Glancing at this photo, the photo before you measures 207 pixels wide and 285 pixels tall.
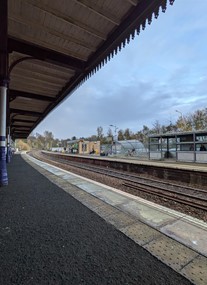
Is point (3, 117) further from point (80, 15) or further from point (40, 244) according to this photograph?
point (40, 244)

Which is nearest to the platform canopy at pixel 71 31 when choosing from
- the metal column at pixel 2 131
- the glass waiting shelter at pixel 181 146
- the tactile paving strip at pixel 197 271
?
the metal column at pixel 2 131

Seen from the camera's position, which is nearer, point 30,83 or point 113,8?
point 113,8

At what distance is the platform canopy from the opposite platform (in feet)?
14.9

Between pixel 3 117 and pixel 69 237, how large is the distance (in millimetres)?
5696

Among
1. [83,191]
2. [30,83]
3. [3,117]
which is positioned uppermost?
[30,83]

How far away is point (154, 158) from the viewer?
21344mm

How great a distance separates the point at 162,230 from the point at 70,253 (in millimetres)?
1712

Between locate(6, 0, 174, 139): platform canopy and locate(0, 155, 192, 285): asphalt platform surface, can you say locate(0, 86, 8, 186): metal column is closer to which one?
locate(6, 0, 174, 139): platform canopy

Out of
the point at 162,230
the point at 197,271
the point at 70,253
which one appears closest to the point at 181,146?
the point at 162,230

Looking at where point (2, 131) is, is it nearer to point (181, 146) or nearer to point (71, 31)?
point (71, 31)

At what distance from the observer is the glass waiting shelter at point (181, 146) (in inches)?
625

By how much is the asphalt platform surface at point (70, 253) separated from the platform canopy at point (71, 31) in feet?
15.6

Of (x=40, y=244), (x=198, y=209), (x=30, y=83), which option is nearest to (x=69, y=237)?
(x=40, y=244)

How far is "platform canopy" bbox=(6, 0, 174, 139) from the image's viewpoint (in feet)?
15.2
